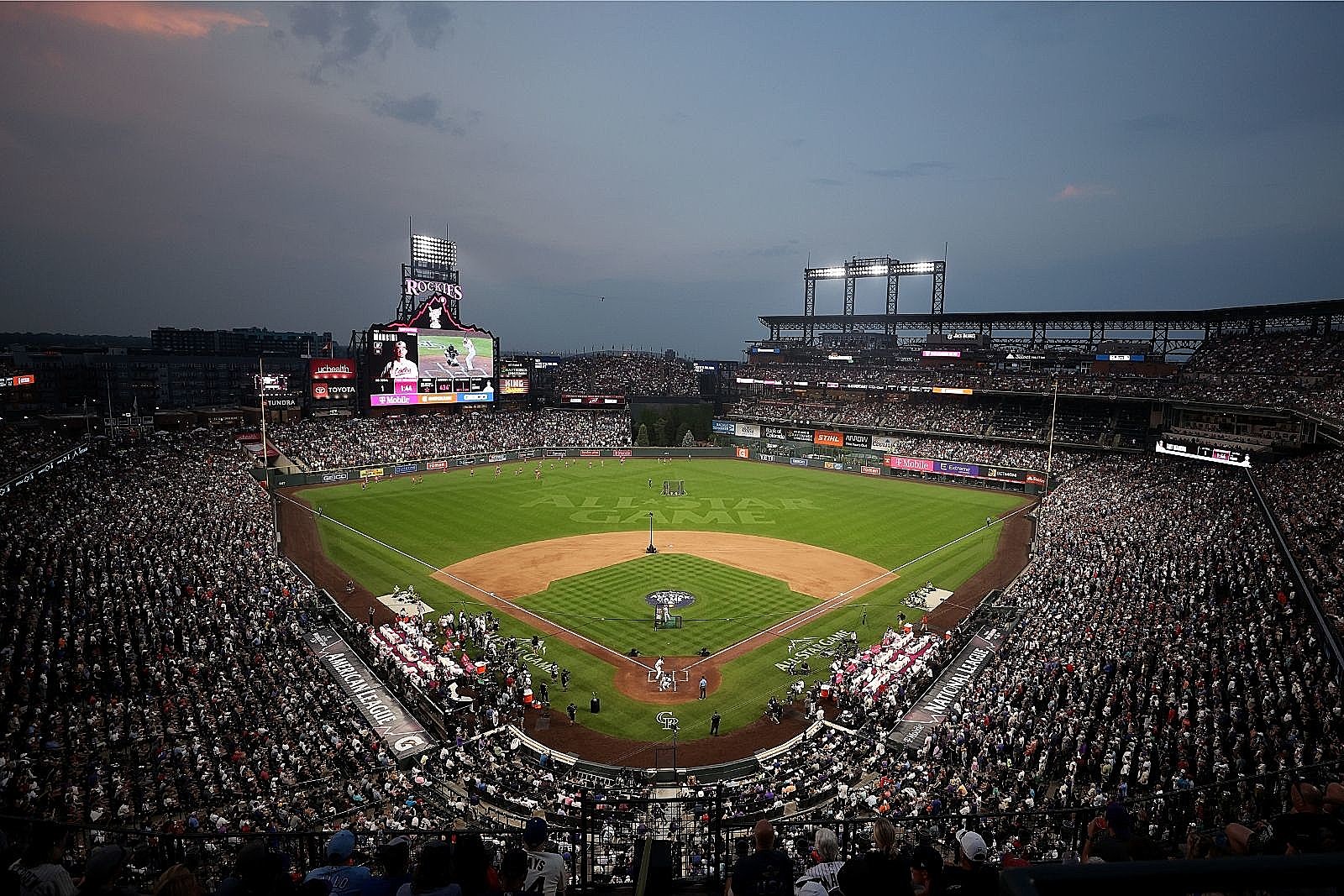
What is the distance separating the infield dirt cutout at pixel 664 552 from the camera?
28266 millimetres

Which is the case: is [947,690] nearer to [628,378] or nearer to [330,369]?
[330,369]

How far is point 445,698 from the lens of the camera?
77.1 feet

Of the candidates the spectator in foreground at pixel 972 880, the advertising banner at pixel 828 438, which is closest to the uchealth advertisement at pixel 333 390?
the advertising banner at pixel 828 438

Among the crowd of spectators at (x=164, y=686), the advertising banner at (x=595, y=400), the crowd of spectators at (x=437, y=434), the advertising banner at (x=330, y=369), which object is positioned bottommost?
the crowd of spectators at (x=164, y=686)

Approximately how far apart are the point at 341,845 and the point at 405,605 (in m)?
27.7

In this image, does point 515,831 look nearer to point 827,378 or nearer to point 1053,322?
point 1053,322

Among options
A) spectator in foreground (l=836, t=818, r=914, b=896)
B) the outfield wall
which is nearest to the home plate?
Answer: spectator in foreground (l=836, t=818, r=914, b=896)

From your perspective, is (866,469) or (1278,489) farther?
(866,469)

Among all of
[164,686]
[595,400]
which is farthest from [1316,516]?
[595,400]

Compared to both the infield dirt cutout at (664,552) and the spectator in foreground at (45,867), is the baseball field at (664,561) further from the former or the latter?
the spectator in foreground at (45,867)

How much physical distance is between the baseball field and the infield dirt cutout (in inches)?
5.0

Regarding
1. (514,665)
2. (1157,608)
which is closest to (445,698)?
(514,665)

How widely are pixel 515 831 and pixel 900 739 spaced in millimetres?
16224

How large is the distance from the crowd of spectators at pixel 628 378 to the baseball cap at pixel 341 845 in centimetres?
8791
